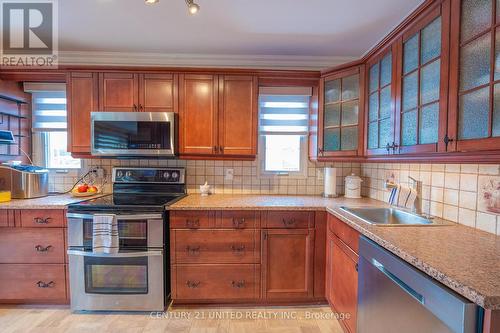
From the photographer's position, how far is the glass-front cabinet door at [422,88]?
129 cm

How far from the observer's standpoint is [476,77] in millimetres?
1097

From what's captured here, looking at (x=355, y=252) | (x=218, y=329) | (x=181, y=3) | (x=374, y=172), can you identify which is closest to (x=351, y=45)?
(x=374, y=172)

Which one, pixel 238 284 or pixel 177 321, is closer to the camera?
pixel 177 321

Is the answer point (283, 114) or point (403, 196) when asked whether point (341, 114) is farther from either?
point (403, 196)

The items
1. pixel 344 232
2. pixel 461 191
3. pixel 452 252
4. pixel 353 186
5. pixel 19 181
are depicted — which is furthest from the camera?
pixel 353 186

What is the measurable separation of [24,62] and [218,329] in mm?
2950

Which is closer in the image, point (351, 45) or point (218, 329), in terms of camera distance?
point (218, 329)

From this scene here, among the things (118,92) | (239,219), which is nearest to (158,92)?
(118,92)

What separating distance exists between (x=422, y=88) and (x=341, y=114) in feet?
2.69

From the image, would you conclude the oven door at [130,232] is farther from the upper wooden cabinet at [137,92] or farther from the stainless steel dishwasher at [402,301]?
the stainless steel dishwasher at [402,301]

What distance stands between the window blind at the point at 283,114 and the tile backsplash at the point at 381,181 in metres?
0.39

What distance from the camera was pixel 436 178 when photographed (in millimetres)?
1733

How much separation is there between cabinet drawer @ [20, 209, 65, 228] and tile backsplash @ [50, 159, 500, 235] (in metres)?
0.62

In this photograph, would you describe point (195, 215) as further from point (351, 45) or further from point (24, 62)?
point (24, 62)
